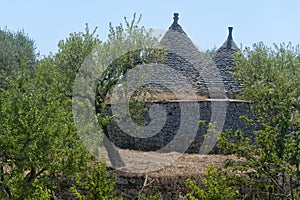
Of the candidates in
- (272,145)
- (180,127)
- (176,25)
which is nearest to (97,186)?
(272,145)

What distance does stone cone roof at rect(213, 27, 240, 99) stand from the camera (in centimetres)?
1483

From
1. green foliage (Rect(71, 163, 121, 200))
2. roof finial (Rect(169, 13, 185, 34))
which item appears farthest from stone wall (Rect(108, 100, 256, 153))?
green foliage (Rect(71, 163, 121, 200))

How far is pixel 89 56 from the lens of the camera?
10.7 meters

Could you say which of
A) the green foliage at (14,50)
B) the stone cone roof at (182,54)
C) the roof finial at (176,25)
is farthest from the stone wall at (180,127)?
the green foliage at (14,50)

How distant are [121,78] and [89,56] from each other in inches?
43.0

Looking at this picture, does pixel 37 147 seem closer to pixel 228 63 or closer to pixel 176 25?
pixel 228 63

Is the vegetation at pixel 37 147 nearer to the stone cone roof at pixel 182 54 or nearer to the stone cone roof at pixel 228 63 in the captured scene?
the stone cone roof at pixel 228 63

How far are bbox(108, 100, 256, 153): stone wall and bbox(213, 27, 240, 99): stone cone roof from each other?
0.99 m

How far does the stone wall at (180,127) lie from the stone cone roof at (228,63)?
0.99 metres

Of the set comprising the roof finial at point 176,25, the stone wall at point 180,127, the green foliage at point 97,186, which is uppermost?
the roof finial at point 176,25

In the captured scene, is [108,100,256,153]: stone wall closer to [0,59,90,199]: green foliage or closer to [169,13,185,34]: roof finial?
[169,13,185,34]: roof finial

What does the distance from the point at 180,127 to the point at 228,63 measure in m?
3.20

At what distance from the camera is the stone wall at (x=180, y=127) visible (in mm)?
13836

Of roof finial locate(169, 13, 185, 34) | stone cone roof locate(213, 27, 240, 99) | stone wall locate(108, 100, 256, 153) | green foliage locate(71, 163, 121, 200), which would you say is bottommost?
green foliage locate(71, 163, 121, 200)
